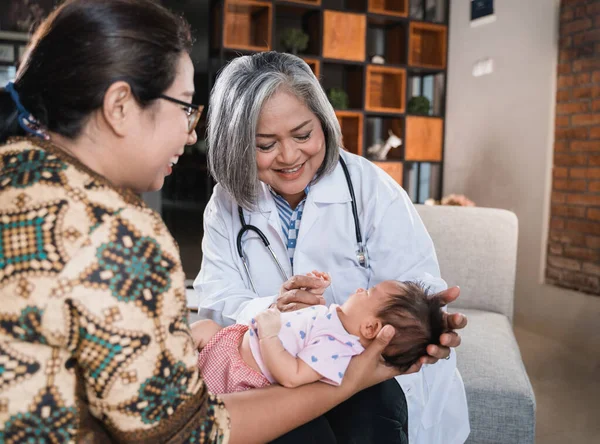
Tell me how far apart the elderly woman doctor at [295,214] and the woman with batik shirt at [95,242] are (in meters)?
0.71

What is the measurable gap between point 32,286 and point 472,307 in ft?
6.76

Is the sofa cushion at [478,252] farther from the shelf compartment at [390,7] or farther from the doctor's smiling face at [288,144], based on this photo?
the shelf compartment at [390,7]

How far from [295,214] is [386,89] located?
3807 millimetres

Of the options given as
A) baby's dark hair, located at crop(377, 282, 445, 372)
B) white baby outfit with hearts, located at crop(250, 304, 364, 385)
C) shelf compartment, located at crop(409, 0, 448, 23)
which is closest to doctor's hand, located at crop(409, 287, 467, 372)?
baby's dark hair, located at crop(377, 282, 445, 372)

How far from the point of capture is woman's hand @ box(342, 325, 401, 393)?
120 cm

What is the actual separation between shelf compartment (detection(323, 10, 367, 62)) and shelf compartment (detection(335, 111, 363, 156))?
45 cm

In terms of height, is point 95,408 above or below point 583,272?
above

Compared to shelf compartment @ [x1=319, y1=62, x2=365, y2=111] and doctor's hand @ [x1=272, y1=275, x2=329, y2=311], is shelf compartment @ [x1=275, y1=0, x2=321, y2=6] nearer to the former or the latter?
shelf compartment @ [x1=319, y1=62, x2=365, y2=111]

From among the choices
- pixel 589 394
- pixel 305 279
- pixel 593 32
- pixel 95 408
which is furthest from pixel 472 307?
pixel 593 32

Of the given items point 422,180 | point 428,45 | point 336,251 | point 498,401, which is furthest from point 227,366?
point 428,45

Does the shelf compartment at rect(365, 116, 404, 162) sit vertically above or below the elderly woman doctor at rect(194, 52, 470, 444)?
above

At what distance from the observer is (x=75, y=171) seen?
79 cm

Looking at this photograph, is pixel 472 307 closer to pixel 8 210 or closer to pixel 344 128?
pixel 8 210

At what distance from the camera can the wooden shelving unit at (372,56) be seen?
4742mm
